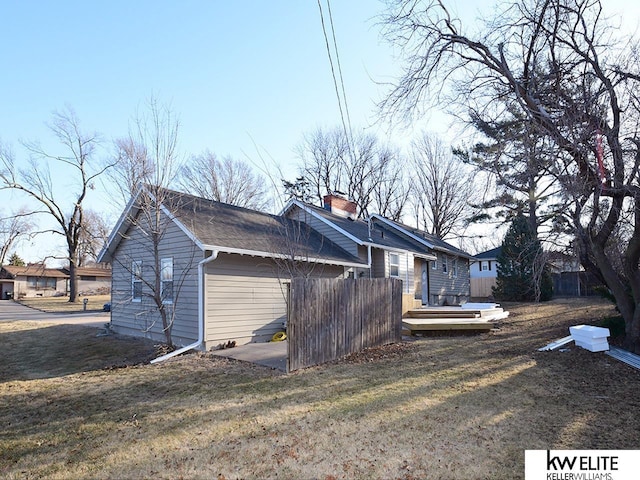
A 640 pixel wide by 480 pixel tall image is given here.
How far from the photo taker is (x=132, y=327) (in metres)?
12.2

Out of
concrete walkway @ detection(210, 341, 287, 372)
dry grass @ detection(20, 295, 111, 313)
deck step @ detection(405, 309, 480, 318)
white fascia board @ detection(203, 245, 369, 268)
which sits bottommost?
dry grass @ detection(20, 295, 111, 313)

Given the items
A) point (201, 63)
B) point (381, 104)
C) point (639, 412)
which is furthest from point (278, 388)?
point (201, 63)

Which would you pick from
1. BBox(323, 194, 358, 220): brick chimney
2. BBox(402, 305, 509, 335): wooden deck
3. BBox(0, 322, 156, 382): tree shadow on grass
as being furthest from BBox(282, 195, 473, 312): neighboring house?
BBox(0, 322, 156, 382): tree shadow on grass

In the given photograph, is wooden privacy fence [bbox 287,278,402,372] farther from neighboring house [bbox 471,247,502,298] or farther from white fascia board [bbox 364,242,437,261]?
neighboring house [bbox 471,247,502,298]

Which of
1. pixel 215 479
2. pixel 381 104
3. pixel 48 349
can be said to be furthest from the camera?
pixel 48 349

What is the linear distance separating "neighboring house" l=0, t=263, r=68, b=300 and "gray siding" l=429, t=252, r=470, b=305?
1670 inches

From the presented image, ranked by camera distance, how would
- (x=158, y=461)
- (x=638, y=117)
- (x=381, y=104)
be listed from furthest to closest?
1. (x=381, y=104)
2. (x=638, y=117)
3. (x=158, y=461)

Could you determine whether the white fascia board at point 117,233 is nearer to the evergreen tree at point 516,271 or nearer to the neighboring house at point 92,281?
the evergreen tree at point 516,271

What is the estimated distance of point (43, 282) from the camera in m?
46.1

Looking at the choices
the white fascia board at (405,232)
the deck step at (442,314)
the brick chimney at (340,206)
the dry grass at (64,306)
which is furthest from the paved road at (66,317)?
the white fascia board at (405,232)

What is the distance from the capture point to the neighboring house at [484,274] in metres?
34.1

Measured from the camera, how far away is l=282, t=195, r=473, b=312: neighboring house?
50.4 feet

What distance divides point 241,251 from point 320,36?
5.38 m

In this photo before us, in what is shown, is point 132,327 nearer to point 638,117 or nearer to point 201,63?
point 201,63
